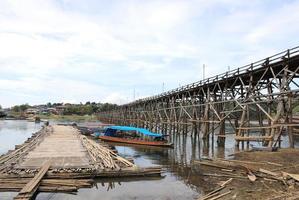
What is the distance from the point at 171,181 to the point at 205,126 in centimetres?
1881

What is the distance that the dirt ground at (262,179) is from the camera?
1303cm

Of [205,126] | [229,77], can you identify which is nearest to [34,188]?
[229,77]

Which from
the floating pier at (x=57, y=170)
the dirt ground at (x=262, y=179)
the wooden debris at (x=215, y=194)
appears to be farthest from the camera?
the floating pier at (x=57, y=170)

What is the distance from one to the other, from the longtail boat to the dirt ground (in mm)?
17434

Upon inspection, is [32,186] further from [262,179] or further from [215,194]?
[262,179]

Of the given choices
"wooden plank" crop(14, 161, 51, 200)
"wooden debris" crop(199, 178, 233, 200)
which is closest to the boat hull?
"wooden plank" crop(14, 161, 51, 200)

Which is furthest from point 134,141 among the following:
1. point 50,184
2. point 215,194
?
point 215,194

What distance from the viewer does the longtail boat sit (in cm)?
3966

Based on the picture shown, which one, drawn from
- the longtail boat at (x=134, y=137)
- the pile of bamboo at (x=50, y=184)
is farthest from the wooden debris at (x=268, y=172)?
the longtail boat at (x=134, y=137)

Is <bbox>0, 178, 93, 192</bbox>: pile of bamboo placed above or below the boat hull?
below

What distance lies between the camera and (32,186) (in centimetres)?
1493

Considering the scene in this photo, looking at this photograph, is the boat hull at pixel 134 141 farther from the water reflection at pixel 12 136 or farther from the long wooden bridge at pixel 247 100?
the water reflection at pixel 12 136

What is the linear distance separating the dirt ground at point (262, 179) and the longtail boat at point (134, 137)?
57.2 ft

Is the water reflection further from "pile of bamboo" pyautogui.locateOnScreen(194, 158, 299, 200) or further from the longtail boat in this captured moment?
"pile of bamboo" pyautogui.locateOnScreen(194, 158, 299, 200)
